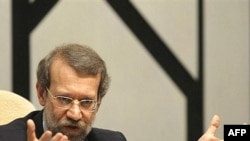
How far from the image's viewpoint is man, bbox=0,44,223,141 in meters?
1.76

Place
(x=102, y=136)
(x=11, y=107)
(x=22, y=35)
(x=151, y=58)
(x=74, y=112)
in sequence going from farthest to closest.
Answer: (x=151, y=58) < (x=22, y=35) < (x=11, y=107) < (x=102, y=136) < (x=74, y=112)

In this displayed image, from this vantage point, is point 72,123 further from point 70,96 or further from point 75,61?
point 75,61

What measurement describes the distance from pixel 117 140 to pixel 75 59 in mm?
395

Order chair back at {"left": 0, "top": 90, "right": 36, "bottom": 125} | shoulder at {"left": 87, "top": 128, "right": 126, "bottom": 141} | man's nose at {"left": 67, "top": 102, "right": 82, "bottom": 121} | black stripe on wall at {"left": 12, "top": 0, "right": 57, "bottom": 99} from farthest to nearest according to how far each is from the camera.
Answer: black stripe on wall at {"left": 12, "top": 0, "right": 57, "bottom": 99}, chair back at {"left": 0, "top": 90, "right": 36, "bottom": 125}, shoulder at {"left": 87, "top": 128, "right": 126, "bottom": 141}, man's nose at {"left": 67, "top": 102, "right": 82, "bottom": 121}

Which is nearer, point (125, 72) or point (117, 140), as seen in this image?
point (117, 140)

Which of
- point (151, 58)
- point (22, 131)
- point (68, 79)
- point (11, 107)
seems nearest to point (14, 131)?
point (22, 131)

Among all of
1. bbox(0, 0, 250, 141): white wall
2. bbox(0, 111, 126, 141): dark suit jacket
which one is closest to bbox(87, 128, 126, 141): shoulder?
bbox(0, 111, 126, 141): dark suit jacket

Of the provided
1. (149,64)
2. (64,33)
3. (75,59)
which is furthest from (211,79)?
(75,59)

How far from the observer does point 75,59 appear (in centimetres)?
180

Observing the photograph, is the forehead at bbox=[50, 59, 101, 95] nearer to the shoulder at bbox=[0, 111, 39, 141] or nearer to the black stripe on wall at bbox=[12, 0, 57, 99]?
the shoulder at bbox=[0, 111, 39, 141]

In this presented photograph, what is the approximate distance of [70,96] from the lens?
1.77 metres

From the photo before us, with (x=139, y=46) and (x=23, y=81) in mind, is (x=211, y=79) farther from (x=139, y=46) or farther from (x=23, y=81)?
(x=23, y=81)

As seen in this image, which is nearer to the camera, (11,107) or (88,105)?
(88,105)

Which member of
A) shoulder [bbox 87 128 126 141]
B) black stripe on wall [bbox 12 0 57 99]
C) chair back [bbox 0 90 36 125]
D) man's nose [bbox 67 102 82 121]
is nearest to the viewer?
man's nose [bbox 67 102 82 121]
